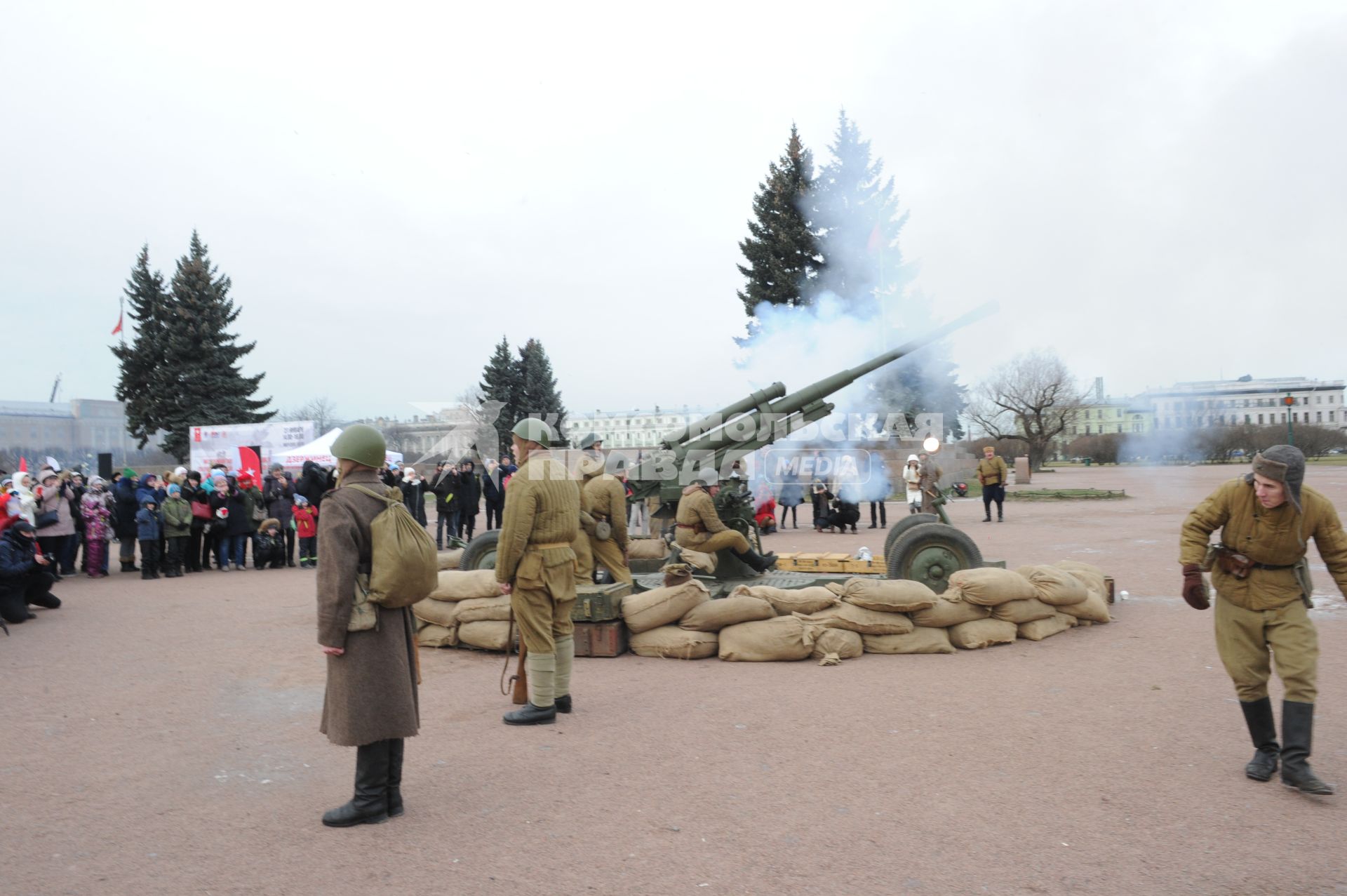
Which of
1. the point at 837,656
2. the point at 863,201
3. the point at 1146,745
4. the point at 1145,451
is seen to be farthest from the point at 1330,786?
the point at 863,201

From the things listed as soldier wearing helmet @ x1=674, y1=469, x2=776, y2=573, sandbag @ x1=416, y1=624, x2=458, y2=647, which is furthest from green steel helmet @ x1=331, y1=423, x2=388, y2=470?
soldier wearing helmet @ x1=674, y1=469, x2=776, y2=573

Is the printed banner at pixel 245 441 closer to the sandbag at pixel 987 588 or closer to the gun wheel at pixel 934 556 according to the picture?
the gun wheel at pixel 934 556

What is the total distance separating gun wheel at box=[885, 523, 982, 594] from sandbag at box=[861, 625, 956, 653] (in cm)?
112

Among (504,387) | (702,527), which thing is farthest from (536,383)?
(702,527)

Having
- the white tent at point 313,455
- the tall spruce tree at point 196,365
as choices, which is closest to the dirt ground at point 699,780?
the white tent at point 313,455

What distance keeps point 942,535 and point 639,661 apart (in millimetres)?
3047

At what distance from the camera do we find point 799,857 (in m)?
3.53

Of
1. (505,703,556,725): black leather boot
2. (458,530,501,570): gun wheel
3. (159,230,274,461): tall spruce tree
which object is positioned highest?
(159,230,274,461): tall spruce tree

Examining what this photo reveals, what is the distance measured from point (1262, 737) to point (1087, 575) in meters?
4.26

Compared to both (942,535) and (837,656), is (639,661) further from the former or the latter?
(942,535)

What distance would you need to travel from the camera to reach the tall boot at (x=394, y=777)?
→ 401 cm

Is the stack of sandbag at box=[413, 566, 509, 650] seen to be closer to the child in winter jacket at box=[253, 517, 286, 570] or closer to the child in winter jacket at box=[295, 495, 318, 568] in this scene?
the child in winter jacket at box=[295, 495, 318, 568]

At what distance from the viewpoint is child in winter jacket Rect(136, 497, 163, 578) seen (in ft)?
42.5

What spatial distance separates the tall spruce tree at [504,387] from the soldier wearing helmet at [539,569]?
40.6 meters
